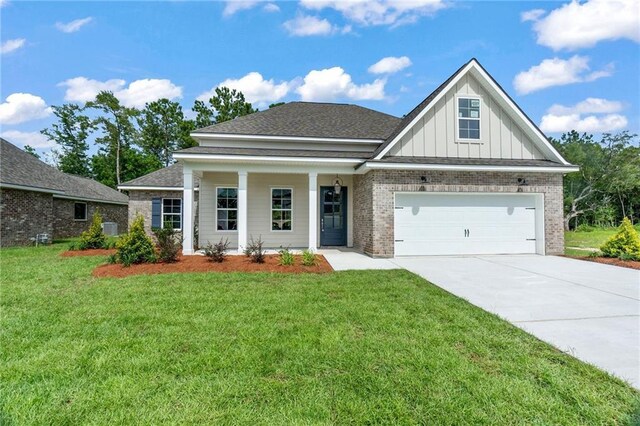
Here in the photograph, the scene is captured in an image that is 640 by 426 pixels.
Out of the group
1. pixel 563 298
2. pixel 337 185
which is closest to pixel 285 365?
pixel 563 298

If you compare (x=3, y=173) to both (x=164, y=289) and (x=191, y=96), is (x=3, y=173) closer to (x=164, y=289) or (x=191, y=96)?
(x=164, y=289)

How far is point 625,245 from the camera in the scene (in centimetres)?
961

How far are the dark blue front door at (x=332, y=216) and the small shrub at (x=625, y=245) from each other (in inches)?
347

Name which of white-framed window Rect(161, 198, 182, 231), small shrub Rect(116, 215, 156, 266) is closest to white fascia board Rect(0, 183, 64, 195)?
white-framed window Rect(161, 198, 182, 231)

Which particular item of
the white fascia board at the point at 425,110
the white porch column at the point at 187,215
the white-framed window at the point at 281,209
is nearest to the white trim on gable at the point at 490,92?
the white fascia board at the point at 425,110

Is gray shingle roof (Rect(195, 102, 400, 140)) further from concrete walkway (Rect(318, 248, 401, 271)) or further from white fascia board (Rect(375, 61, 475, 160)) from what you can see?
concrete walkway (Rect(318, 248, 401, 271))

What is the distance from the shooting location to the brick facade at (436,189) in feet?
33.8

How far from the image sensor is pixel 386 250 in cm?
1030

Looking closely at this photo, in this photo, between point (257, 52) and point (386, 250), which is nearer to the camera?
point (386, 250)

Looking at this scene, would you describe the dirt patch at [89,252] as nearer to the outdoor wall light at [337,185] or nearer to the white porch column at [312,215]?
the white porch column at [312,215]

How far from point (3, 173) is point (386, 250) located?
1738cm

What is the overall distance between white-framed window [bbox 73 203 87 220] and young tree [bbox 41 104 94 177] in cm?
2485

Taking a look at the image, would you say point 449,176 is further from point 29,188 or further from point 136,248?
point 29,188

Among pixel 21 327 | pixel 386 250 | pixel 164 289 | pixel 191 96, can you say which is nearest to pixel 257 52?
pixel 386 250
